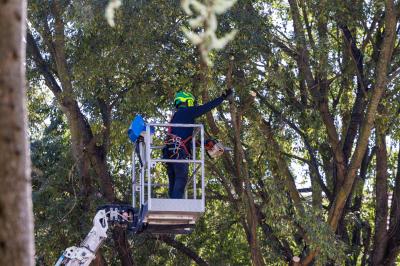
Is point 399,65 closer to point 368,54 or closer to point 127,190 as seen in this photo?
point 368,54

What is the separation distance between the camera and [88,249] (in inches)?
472

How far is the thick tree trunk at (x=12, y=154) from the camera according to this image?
3293mm

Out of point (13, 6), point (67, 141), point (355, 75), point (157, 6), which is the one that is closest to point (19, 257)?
A: point (13, 6)

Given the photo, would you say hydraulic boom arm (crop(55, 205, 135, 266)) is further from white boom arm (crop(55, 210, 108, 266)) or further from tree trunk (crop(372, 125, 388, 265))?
tree trunk (crop(372, 125, 388, 265))

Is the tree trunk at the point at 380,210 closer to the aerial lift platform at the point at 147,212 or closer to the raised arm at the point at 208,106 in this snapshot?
the aerial lift platform at the point at 147,212

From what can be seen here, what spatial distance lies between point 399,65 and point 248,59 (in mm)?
2701

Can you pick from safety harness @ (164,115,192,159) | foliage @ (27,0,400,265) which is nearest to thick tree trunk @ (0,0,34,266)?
safety harness @ (164,115,192,159)

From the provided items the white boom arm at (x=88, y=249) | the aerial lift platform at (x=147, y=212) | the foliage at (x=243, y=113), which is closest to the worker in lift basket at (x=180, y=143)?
the aerial lift platform at (x=147, y=212)

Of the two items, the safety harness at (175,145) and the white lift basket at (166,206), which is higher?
the safety harness at (175,145)

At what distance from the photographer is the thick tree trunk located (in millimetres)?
3293

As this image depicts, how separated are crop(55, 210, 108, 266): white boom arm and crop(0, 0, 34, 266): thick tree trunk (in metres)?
8.59

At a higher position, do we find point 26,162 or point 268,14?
point 268,14

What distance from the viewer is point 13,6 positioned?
3.36m

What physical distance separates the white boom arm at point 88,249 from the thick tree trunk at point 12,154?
859cm
